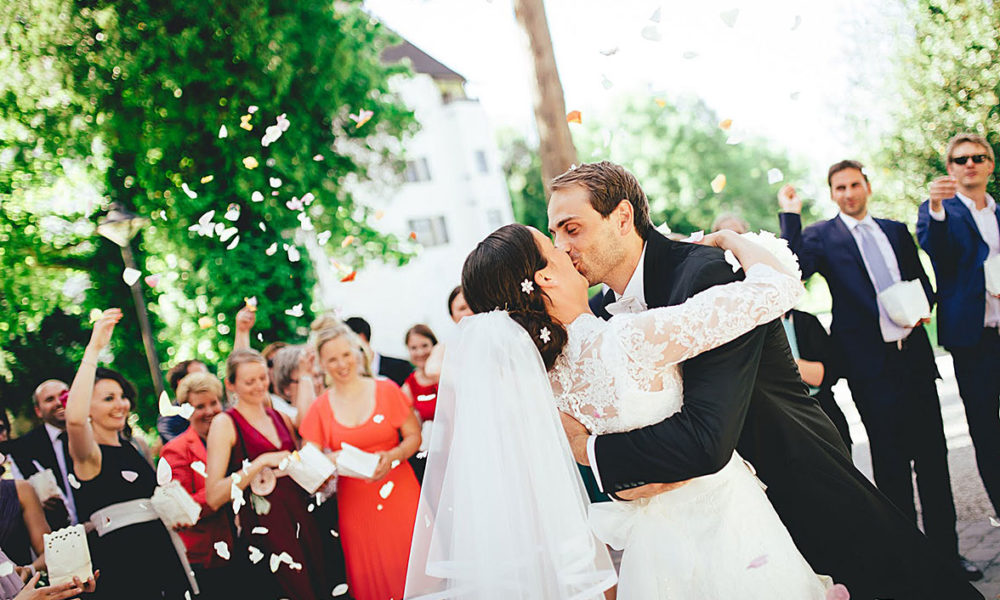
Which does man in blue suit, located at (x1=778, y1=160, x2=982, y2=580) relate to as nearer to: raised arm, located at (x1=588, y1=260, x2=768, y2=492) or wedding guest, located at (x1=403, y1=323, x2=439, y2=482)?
raised arm, located at (x1=588, y1=260, x2=768, y2=492)

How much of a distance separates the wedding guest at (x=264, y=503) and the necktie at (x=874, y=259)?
391cm

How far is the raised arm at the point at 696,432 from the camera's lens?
229cm

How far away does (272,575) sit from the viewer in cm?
491

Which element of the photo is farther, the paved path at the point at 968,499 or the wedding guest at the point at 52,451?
the wedding guest at the point at 52,451

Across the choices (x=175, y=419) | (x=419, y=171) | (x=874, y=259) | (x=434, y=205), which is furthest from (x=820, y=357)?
(x=419, y=171)

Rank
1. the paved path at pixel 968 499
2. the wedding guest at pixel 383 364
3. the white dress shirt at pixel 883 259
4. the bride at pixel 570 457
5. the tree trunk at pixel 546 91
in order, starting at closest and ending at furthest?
1. the bride at pixel 570 457
2. the paved path at pixel 968 499
3. the white dress shirt at pixel 883 259
4. the wedding guest at pixel 383 364
5. the tree trunk at pixel 546 91

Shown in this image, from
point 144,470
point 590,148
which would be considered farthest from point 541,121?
point 590,148

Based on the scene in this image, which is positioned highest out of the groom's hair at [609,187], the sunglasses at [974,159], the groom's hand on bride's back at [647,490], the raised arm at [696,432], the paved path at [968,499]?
the groom's hair at [609,187]

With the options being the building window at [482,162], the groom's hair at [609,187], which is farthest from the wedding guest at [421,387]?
the building window at [482,162]

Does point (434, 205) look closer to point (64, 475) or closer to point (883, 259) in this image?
point (64, 475)

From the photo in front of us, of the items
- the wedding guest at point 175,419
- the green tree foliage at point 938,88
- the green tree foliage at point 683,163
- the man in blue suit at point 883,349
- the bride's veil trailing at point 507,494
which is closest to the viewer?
the bride's veil trailing at point 507,494

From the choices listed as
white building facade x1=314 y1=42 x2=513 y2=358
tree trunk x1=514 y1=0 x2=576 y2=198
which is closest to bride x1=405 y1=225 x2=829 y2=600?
tree trunk x1=514 y1=0 x2=576 y2=198

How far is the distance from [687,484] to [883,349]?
264cm

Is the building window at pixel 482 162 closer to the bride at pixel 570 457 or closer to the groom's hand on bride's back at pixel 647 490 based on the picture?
the bride at pixel 570 457
